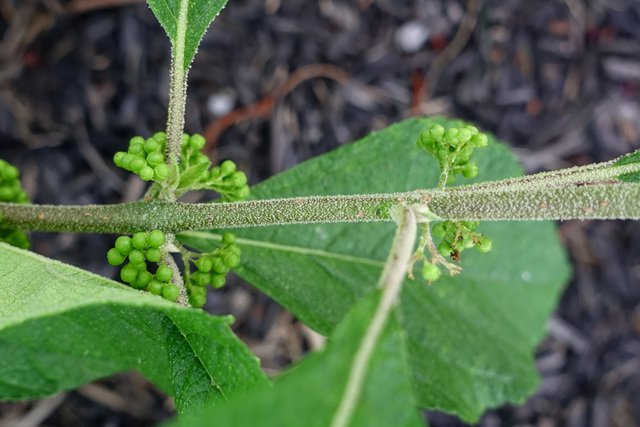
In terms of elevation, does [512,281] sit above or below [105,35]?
below

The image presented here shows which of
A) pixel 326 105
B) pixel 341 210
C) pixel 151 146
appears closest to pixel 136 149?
pixel 151 146

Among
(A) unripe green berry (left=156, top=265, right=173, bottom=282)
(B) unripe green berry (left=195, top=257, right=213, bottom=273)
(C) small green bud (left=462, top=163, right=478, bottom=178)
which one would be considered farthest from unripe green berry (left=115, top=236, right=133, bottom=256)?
(C) small green bud (left=462, top=163, right=478, bottom=178)

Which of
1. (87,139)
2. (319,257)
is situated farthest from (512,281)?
(87,139)

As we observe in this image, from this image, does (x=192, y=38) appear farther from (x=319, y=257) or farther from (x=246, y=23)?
(x=246, y=23)

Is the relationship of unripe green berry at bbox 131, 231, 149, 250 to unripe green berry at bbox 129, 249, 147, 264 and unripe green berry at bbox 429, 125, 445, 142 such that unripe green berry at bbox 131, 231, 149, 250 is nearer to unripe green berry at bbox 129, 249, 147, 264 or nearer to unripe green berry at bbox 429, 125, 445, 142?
unripe green berry at bbox 129, 249, 147, 264

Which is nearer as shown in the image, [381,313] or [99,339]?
[381,313]

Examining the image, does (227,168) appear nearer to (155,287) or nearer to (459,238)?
(155,287)
